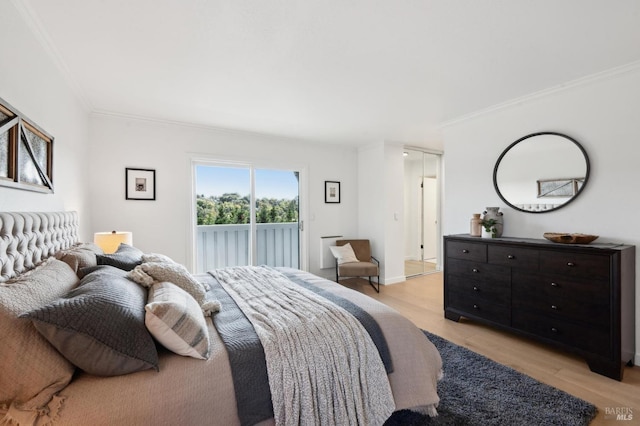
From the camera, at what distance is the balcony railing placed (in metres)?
4.17

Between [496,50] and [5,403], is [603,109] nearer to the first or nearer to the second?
[496,50]

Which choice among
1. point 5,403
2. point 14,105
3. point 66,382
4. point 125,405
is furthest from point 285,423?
point 14,105

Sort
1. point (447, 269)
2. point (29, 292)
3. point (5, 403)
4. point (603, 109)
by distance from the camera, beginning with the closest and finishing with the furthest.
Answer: point (5, 403)
point (29, 292)
point (603, 109)
point (447, 269)

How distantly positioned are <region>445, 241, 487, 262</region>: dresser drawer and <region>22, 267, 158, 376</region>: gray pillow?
9.94 feet

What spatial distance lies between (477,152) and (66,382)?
4.00 meters

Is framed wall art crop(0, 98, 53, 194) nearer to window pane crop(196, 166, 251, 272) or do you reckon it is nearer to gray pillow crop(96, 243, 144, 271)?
gray pillow crop(96, 243, 144, 271)

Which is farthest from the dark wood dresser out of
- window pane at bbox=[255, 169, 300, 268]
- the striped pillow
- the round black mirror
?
the striped pillow

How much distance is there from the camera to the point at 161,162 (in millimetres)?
3773

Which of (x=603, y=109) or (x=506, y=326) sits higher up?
(x=603, y=109)

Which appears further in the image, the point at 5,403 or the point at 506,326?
the point at 506,326

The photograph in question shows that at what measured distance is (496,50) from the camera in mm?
2123

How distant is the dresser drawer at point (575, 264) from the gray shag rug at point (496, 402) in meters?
0.94

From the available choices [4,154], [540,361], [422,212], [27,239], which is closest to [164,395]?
[27,239]

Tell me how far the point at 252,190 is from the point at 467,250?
10.0 ft
